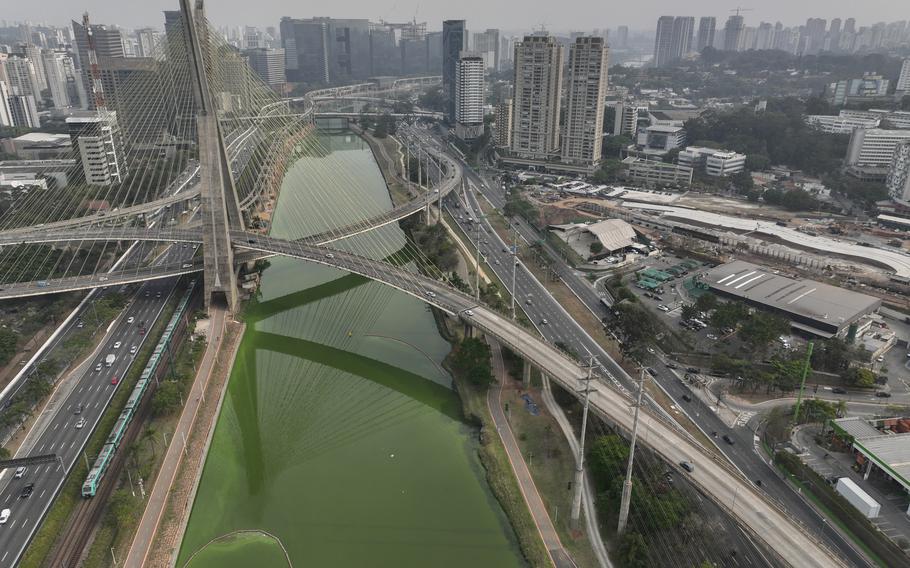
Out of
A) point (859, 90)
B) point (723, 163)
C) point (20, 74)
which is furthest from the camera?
point (859, 90)

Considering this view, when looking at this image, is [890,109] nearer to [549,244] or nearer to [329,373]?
[549,244]

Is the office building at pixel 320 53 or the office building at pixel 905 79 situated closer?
the office building at pixel 905 79

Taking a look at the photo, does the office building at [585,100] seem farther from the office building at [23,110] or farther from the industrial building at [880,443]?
the office building at [23,110]

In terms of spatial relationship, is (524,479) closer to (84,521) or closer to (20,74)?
(84,521)

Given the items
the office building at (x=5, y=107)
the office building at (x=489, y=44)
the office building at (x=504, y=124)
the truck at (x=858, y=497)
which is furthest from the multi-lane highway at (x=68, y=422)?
the office building at (x=489, y=44)

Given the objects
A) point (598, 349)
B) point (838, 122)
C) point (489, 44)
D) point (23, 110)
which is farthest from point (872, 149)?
point (489, 44)

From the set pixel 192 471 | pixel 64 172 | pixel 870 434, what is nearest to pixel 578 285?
pixel 870 434
